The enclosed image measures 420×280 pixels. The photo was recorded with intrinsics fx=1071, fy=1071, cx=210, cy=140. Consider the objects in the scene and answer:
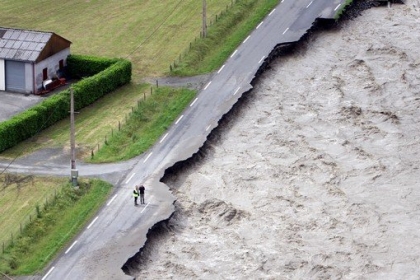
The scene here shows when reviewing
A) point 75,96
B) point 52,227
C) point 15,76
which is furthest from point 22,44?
point 52,227

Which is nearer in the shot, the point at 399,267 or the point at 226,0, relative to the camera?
the point at 399,267

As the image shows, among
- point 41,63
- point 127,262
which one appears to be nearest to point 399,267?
point 127,262

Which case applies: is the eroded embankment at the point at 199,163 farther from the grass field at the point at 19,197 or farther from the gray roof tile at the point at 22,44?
the gray roof tile at the point at 22,44

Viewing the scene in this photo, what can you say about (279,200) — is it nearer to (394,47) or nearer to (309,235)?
(309,235)

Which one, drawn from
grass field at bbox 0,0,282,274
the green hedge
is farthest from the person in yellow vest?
the green hedge

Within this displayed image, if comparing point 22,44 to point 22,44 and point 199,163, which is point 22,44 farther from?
point 199,163

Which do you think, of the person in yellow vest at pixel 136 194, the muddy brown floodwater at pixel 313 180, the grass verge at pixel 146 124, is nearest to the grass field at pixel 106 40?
the grass verge at pixel 146 124
